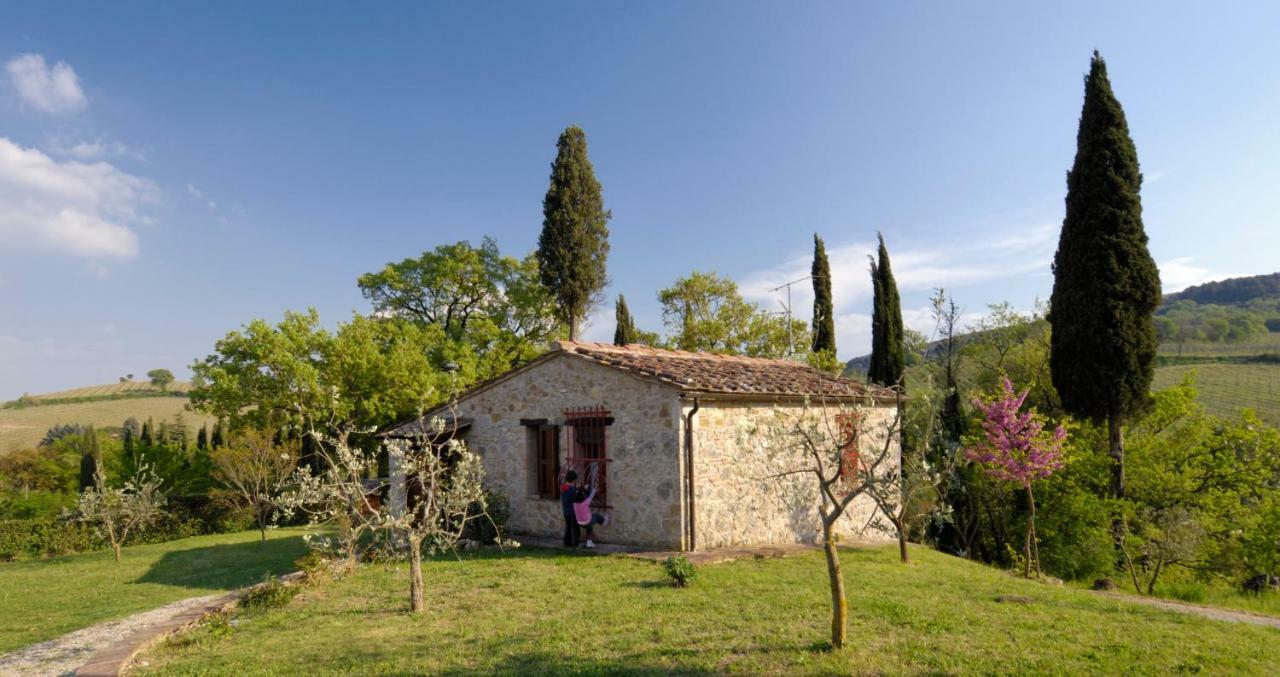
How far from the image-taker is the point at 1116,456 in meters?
15.0

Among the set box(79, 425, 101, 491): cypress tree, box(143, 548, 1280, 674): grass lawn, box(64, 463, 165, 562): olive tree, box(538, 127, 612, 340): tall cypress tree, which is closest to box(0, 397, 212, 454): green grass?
box(79, 425, 101, 491): cypress tree

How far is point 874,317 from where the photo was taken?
77.6 feet

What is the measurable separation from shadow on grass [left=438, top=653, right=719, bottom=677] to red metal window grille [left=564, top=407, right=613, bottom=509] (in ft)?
18.9

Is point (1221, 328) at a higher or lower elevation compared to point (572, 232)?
lower

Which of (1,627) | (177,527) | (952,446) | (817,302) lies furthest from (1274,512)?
(177,527)

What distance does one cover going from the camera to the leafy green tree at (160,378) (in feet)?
284

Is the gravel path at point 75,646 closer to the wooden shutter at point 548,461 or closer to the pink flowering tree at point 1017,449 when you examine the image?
the wooden shutter at point 548,461

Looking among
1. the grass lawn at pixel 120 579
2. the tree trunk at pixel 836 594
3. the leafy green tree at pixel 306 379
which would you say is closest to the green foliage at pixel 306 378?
the leafy green tree at pixel 306 379

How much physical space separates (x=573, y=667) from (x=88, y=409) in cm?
8460

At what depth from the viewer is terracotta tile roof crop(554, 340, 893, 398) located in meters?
11.0

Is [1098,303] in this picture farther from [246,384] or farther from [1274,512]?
[246,384]

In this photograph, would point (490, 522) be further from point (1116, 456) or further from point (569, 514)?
point (1116, 456)

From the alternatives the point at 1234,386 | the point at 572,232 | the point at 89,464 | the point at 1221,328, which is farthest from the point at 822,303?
the point at 1221,328

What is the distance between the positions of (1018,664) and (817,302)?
2266 centimetres
